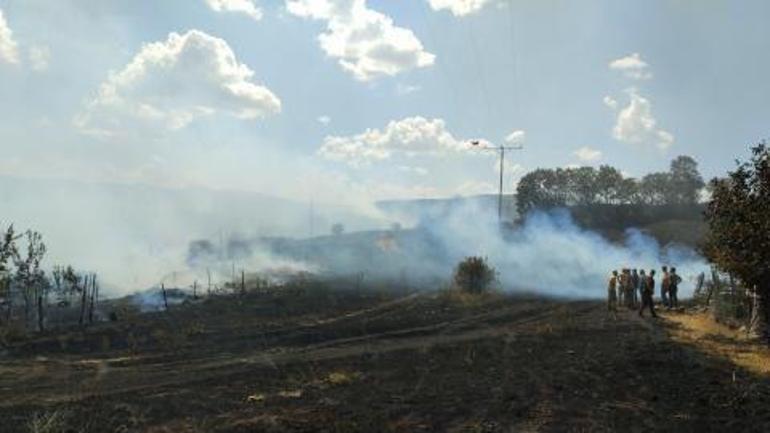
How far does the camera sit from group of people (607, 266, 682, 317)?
3191cm

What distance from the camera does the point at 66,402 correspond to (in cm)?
1576

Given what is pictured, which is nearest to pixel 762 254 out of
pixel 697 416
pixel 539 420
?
pixel 697 416

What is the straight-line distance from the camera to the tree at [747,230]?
22.1 metres

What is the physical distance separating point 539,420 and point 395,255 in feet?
241

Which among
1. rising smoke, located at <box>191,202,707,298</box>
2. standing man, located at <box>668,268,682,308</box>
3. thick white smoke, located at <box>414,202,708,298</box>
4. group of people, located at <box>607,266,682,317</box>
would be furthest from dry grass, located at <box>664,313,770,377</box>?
thick white smoke, located at <box>414,202,708,298</box>

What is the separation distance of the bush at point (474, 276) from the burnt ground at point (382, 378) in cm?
1391

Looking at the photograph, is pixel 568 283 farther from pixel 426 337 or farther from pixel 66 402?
pixel 66 402

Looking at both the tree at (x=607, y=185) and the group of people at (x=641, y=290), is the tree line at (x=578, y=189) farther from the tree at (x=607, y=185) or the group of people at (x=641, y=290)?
the group of people at (x=641, y=290)

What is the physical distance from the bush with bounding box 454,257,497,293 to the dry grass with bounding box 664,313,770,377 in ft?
52.2

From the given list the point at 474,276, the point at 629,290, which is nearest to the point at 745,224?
the point at 629,290

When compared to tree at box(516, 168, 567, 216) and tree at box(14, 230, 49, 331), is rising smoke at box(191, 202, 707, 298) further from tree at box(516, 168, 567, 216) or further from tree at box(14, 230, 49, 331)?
tree at box(14, 230, 49, 331)

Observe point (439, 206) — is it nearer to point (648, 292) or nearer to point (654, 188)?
point (654, 188)

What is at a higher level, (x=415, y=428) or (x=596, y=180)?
(x=596, y=180)

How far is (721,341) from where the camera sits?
2445 cm
